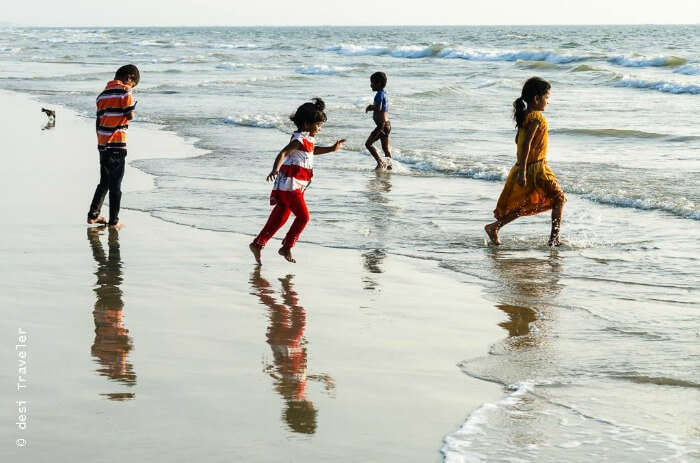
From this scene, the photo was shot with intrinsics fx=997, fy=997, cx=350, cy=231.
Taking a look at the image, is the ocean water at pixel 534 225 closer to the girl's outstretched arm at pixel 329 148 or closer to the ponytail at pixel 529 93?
the girl's outstretched arm at pixel 329 148

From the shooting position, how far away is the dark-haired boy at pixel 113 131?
8398 mm

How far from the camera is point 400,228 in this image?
9.10m

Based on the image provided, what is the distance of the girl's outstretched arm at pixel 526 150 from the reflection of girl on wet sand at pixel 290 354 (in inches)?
95.2

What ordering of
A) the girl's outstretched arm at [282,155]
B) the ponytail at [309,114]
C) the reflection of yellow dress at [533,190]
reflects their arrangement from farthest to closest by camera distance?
the reflection of yellow dress at [533,190] < the ponytail at [309,114] < the girl's outstretched arm at [282,155]

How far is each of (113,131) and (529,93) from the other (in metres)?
3.52

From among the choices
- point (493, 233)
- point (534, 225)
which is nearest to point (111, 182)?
point (493, 233)

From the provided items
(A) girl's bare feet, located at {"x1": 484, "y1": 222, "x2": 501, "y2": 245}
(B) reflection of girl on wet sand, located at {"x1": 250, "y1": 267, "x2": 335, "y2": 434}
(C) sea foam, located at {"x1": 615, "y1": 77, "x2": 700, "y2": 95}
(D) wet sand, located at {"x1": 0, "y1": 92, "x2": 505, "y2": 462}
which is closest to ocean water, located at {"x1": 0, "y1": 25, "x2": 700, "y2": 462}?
(A) girl's bare feet, located at {"x1": 484, "y1": 222, "x2": 501, "y2": 245}

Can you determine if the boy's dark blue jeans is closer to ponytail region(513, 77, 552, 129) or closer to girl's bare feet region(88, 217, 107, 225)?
girl's bare feet region(88, 217, 107, 225)

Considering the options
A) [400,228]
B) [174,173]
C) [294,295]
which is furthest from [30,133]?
[294,295]

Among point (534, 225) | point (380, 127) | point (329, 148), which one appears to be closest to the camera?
point (329, 148)

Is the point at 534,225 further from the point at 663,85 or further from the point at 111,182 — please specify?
the point at 663,85

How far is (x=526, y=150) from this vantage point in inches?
323

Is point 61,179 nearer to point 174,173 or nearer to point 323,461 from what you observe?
point 174,173

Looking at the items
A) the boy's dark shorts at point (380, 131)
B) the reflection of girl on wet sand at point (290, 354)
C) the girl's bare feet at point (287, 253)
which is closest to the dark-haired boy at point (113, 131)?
the girl's bare feet at point (287, 253)
